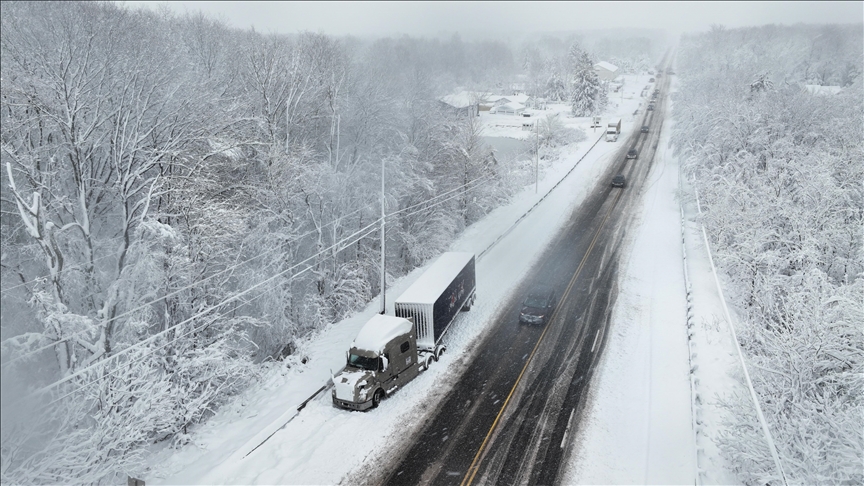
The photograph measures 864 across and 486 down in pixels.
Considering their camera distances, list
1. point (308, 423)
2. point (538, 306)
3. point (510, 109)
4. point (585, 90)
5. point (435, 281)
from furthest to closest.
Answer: point (510, 109), point (585, 90), point (538, 306), point (435, 281), point (308, 423)

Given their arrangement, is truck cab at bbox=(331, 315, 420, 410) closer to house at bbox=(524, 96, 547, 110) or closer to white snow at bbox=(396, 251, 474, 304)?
white snow at bbox=(396, 251, 474, 304)

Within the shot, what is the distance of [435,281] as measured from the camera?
23219 mm

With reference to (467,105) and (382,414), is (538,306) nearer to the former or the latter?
(382,414)

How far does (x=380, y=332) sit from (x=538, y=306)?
9.70 meters

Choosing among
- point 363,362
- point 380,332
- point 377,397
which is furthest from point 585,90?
point 377,397

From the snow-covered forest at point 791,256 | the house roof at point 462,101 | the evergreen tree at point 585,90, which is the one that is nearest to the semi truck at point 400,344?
the snow-covered forest at point 791,256

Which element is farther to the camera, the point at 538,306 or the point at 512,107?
the point at 512,107

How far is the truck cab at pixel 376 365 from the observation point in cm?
1802

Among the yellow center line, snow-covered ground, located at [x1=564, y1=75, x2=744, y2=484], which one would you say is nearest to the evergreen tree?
the yellow center line

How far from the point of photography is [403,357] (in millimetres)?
19609

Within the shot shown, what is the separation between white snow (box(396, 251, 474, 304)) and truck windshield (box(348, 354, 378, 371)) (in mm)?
3460

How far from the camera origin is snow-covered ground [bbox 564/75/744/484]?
50.5ft

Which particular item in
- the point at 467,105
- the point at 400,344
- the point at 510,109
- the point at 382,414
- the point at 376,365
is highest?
the point at 467,105

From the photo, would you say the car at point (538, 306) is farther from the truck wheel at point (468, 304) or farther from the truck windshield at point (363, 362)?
the truck windshield at point (363, 362)
